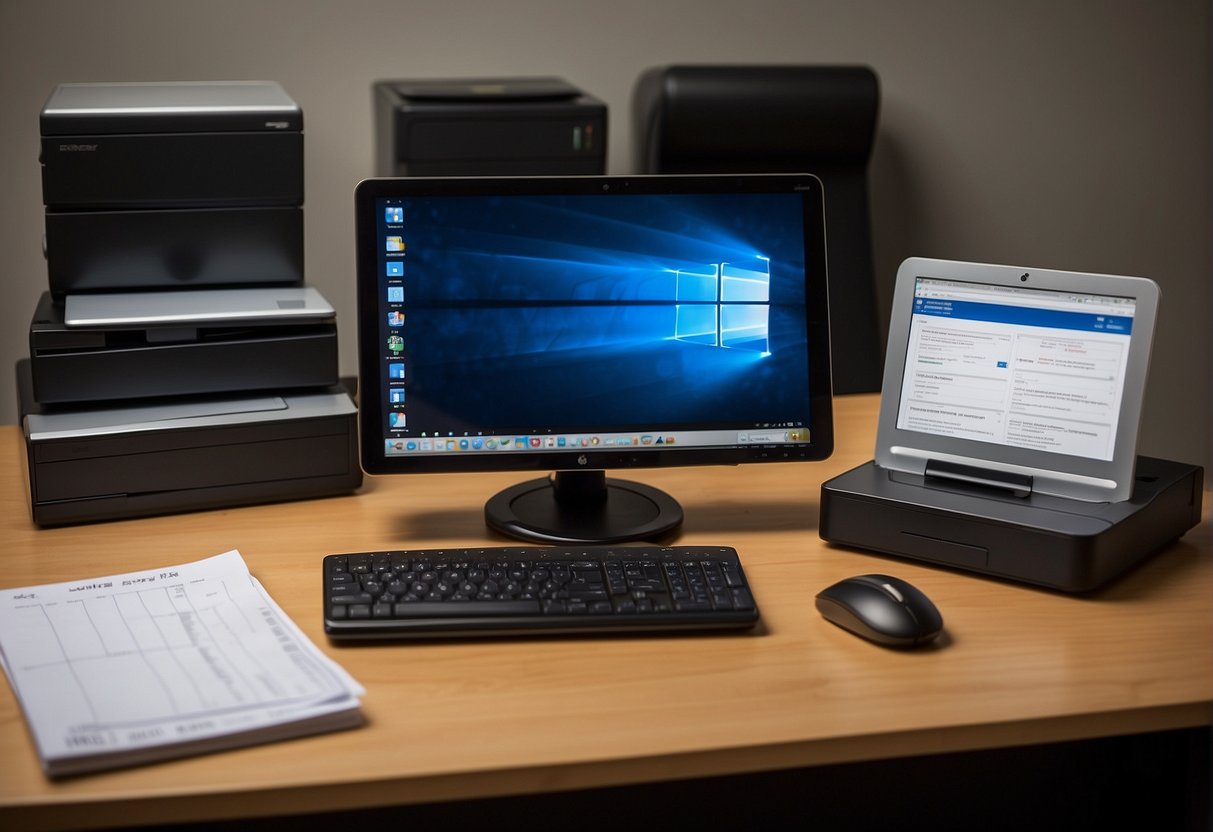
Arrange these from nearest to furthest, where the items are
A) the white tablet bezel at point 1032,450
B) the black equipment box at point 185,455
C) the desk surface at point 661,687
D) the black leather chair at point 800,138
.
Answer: the desk surface at point 661,687 → the white tablet bezel at point 1032,450 → the black equipment box at point 185,455 → the black leather chair at point 800,138

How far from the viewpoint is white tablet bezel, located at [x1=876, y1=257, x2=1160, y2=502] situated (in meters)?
1.17

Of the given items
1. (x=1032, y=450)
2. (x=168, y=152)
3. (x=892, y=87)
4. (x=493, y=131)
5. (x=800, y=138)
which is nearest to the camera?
(x=1032, y=450)

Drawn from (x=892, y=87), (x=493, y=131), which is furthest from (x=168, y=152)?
(x=892, y=87)

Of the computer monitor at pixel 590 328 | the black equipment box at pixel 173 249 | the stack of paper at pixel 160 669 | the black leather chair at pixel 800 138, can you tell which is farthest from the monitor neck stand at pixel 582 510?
the black leather chair at pixel 800 138

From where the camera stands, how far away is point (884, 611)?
41.1 inches

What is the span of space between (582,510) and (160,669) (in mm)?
499

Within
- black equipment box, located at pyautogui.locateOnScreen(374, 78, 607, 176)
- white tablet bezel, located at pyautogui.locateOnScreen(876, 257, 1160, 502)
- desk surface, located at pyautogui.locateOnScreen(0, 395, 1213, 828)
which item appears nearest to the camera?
desk surface, located at pyautogui.locateOnScreen(0, 395, 1213, 828)

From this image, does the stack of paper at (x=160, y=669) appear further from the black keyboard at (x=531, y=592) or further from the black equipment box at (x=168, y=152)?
the black equipment box at (x=168, y=152)

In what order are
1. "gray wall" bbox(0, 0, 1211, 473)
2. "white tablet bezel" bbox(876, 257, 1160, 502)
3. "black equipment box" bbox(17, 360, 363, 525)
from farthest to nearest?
"gray wall" bbox(0, 0, 1211, 473), "black equipment box" bbox(17, 360, 363, 525), "white tablet bezel" bbox(876, 257, 1160, 502)

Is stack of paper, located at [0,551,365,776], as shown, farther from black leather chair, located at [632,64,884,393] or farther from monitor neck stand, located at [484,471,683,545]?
black leather chair, located at [632,64,884,393]

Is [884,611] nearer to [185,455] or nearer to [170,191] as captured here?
[185,455]

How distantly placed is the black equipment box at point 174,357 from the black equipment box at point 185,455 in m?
0.02

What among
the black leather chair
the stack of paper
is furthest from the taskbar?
the black leather chair

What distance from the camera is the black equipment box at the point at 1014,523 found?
113 centimetres
